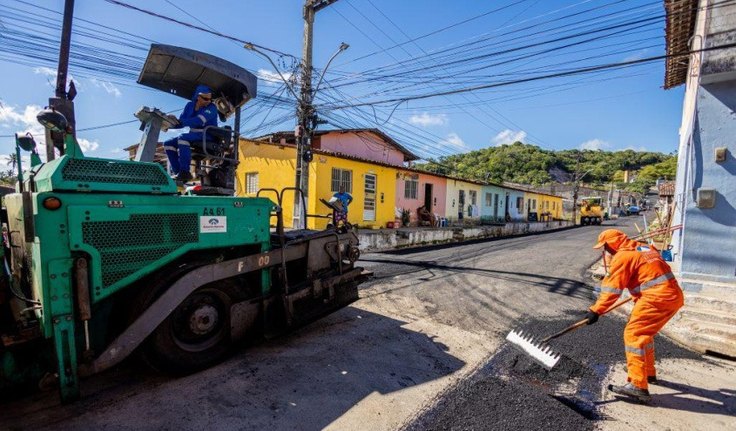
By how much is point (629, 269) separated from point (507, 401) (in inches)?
62.6

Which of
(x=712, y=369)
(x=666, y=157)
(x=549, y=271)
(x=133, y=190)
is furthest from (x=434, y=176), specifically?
(x=666, y=157)

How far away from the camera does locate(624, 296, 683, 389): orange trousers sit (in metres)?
3.11

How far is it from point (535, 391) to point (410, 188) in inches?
631

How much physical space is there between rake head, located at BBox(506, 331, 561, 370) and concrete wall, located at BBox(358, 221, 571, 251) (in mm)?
9142

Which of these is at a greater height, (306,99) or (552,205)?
(306,99)

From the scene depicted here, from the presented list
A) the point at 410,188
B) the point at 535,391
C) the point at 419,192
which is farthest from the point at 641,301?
the point at 419,192

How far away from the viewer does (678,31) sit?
6992mm

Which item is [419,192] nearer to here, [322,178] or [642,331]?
[322,178]

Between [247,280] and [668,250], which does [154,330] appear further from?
[668,250]

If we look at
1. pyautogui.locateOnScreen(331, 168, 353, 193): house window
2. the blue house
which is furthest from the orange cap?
pyautogui.locateOnScreen(331, 168, 353, 193): house window

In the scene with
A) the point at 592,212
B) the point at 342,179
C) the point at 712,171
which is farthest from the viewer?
the point at 592,212

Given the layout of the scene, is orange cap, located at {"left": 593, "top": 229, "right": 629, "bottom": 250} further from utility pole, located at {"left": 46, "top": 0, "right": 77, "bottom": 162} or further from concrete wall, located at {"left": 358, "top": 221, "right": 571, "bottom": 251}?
concrete wall, located at {"left": 358, "top": 221, "right": 571, "bottom": 251}

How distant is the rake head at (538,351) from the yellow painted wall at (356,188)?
35.0 feet

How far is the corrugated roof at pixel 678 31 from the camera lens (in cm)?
626
